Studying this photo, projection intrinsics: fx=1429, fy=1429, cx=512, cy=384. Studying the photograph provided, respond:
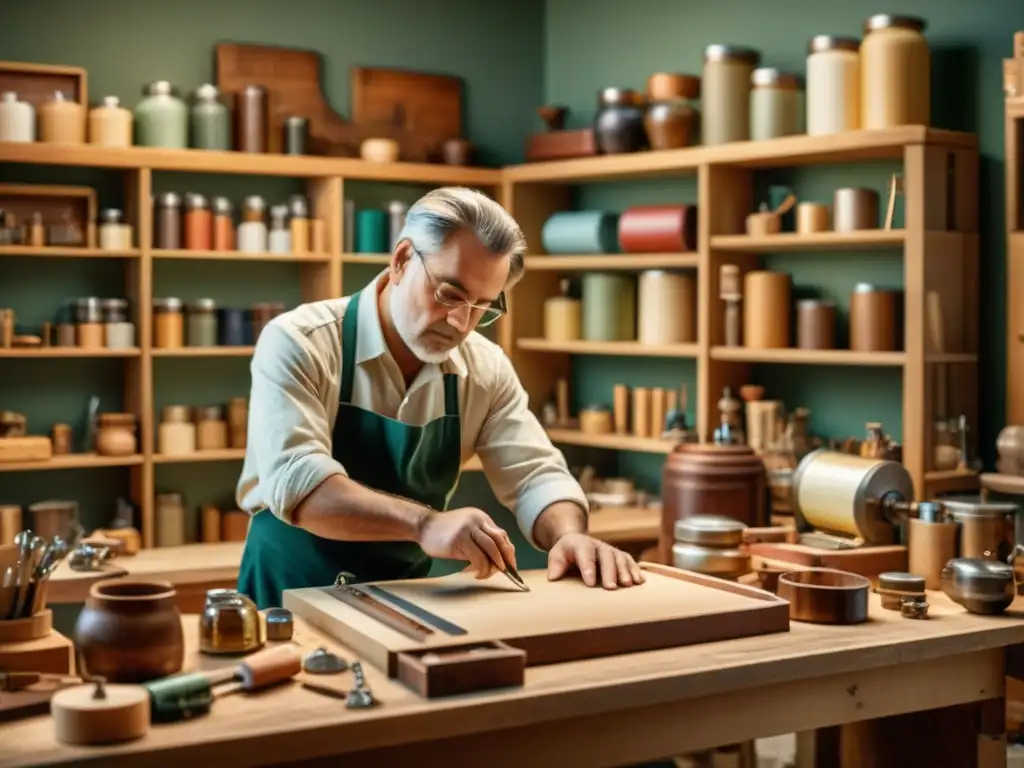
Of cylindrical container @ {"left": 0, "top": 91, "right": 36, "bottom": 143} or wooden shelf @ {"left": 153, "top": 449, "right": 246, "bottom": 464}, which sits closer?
cylindrical container @ {"left": 0, "top": 91, "right": 36, "bottom": 143}

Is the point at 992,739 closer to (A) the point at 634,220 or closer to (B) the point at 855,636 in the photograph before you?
(B) the point at 855,636

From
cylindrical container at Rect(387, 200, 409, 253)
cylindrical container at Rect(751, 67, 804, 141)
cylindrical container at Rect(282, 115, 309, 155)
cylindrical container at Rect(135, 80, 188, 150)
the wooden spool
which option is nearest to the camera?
the wooden spool

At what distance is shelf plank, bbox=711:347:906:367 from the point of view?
4.89m

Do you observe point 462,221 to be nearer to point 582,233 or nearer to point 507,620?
point 507,620

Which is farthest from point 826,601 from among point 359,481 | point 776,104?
point 776,104

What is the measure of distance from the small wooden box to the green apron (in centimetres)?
95

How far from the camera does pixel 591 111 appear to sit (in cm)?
646

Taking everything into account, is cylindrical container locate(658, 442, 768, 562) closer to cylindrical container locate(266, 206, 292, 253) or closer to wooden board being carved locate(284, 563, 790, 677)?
wooden board being carved locate(284, 563, 790, 677)

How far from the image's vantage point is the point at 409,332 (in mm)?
3102

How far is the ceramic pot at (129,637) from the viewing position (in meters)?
2.18

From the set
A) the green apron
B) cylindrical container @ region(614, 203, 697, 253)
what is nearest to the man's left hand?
the green apron

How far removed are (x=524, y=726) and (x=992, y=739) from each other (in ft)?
3.51

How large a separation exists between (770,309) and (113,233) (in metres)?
2.52

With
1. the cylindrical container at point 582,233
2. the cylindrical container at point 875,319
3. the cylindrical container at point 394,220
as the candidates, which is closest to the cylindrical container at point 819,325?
the cylindrical container at point 875,319
